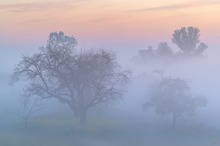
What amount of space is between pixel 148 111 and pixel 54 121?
71.4 feet

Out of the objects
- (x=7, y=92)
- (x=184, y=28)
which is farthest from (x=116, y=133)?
(x=184, y=28)

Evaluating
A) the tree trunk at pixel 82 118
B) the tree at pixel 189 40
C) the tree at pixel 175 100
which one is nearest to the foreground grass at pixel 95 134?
the tree trunk at pixel 82 118

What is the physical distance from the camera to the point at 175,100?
63.1m

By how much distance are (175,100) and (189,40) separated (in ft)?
280

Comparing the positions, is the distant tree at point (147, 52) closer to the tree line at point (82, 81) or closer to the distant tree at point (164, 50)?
the distant tree at point (164, 50)

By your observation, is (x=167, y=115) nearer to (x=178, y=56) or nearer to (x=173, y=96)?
(x=173, y=96)

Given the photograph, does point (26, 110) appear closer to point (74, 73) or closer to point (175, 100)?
point (74, 73)

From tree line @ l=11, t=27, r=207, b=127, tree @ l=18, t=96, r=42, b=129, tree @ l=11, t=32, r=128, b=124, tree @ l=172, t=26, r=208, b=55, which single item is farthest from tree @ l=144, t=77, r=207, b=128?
tree @ l=172, t=26, r=208, b=55

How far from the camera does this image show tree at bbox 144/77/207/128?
208ft

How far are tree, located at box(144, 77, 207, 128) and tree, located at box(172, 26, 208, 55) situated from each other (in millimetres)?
81560

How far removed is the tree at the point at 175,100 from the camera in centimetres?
6338

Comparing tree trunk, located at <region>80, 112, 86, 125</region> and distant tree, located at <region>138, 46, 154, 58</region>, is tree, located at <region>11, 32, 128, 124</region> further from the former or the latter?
distant tree, located at <region>138, 46, 154, 58</region>

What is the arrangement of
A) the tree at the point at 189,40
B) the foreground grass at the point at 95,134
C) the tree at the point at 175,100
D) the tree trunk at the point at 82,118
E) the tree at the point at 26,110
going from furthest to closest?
the tree at the point at 189,40 < the tree at the point at 175,100 < the tree trunk at the point at 82,118 < the tree at the point at 26,110 < the foreground grass at the point at 95,134

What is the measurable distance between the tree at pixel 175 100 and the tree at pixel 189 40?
268ft
